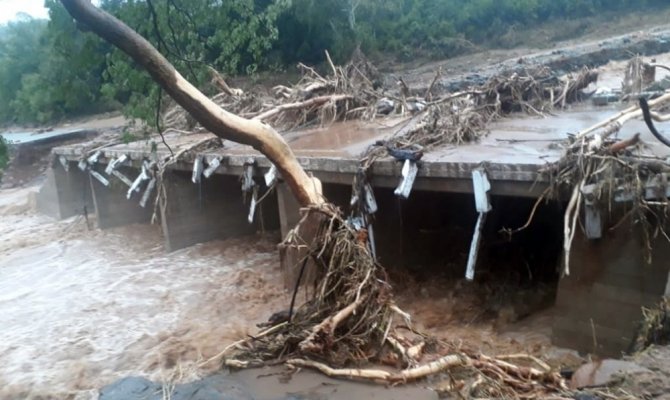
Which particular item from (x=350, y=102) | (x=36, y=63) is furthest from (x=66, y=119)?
(x=350, y=102)

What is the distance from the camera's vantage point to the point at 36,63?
29.2 m

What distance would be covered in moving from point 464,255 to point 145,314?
4.81m

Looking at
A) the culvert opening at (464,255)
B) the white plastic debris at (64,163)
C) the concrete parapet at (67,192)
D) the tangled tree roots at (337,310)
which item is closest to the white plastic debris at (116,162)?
the white plastic debris at (64,163)

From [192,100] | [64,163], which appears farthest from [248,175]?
[64,163]

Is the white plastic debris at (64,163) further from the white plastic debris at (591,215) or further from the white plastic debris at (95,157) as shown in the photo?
the white plastic debris at (591,215)

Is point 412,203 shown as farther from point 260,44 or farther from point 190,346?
point 260,44

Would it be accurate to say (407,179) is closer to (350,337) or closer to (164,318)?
(350,337)

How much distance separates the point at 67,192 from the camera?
1543 centimetres

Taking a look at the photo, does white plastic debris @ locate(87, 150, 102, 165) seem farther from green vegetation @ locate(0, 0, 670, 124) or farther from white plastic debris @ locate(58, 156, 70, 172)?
white plastic debris @ locate(58, 156, 70, 172)

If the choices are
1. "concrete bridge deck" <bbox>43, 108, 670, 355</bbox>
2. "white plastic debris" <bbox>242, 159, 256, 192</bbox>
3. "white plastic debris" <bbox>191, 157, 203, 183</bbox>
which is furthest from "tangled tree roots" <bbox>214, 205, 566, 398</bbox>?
"white plastic debris" <bbox>191, 157, 203, 183</bbox>

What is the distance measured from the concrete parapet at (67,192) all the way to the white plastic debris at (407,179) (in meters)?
10.6

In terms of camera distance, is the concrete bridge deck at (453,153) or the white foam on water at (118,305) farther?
the white foam on water at (118,305)

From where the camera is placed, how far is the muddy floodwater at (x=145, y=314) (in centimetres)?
667

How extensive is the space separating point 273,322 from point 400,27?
24356 millimetres
